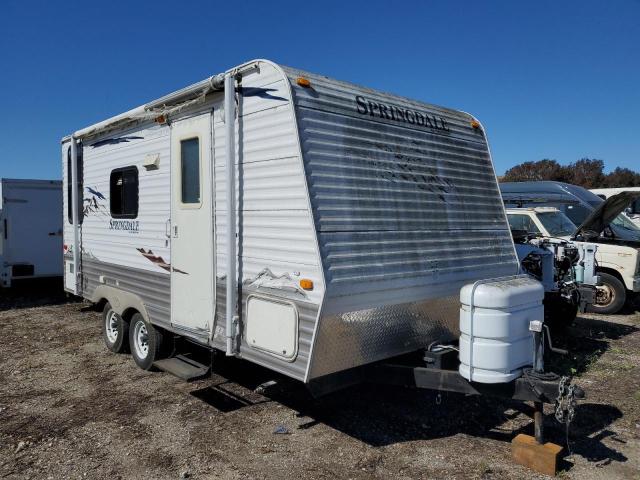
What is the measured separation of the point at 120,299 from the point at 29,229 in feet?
19.5

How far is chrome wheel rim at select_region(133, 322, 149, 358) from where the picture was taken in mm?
5914

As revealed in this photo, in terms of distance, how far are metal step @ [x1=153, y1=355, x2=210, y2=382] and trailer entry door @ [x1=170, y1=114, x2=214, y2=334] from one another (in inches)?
16.6

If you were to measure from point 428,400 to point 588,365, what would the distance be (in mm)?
2418

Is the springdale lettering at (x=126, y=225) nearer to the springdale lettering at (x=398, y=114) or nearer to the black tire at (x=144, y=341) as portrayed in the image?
the black tire at (x=144, y=341)

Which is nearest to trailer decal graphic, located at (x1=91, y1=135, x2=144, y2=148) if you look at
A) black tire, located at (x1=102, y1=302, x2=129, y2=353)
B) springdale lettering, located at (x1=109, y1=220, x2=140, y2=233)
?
springdale lettering, located at (x1=109, y1=220, x2=140, y2=233)

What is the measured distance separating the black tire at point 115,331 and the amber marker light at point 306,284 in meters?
3.45

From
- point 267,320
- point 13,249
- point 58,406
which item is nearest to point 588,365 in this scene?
point 267,320

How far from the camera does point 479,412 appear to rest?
4750mm

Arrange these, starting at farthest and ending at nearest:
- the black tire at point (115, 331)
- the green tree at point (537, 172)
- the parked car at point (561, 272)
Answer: the green tree at point (537, 172)
the parked car at point (561, 272)
the black tire at point (115, 331)

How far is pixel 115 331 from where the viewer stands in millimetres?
6621

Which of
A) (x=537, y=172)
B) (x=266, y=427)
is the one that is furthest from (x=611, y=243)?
(x=537, y=172)

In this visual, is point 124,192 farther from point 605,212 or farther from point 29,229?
point 605,212

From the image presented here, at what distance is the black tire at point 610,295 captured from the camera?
917 centimetres

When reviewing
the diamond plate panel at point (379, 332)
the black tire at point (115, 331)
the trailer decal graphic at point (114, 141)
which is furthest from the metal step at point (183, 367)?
the trailer decal graphic at point (114, 141)
